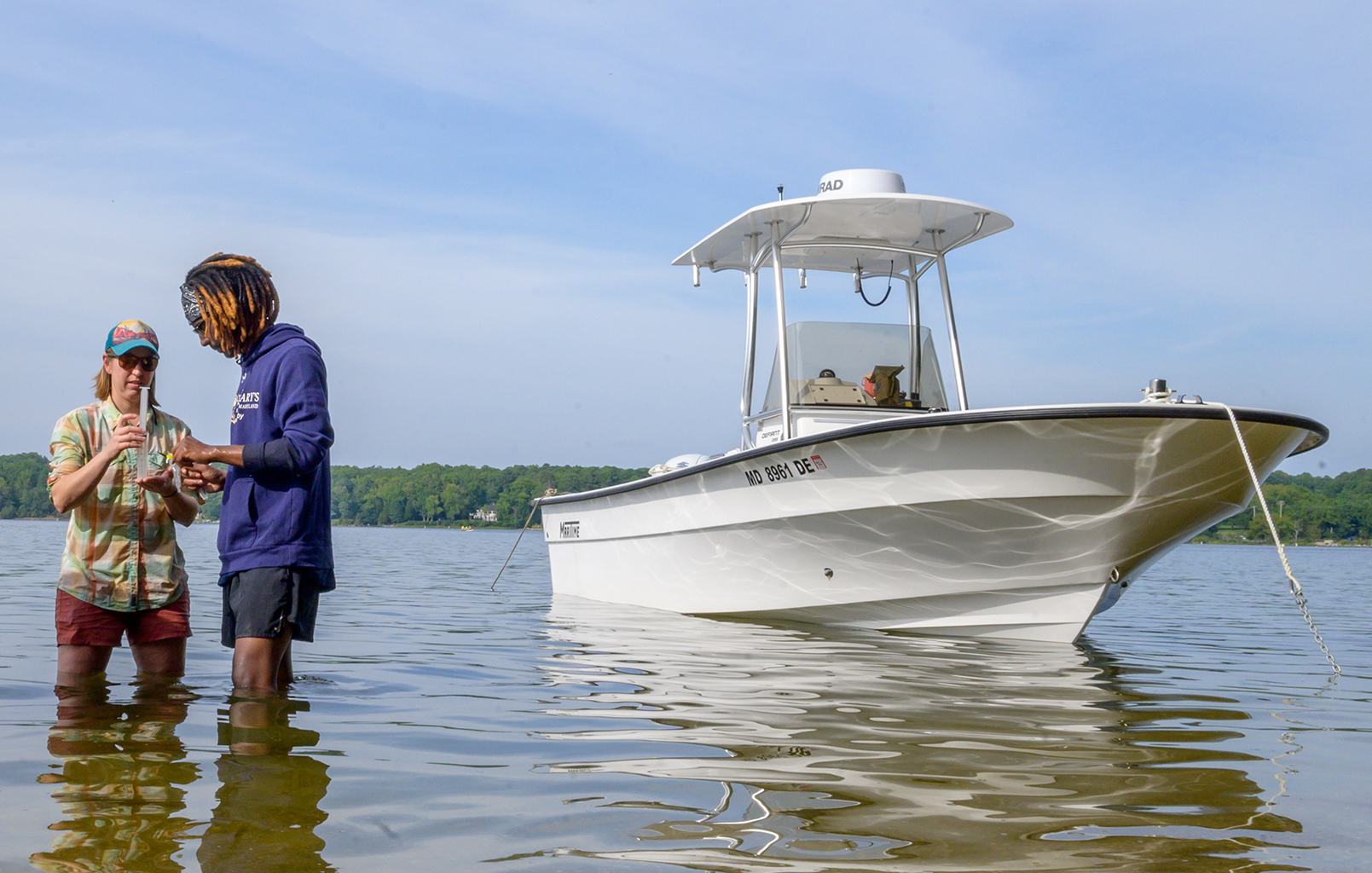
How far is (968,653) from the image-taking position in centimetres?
659

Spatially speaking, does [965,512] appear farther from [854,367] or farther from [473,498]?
[473,498]

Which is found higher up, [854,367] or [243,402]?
[854,367]

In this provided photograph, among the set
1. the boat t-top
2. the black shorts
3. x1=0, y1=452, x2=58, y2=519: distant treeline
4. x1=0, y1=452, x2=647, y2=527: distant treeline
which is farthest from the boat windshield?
x1=0, y1=452, x2=58, y2=519: distant treeline

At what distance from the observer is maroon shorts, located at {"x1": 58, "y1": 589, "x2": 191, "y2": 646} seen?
3.48m

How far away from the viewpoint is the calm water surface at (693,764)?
240 cm

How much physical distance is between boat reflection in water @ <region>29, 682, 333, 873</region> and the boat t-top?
3995 mm

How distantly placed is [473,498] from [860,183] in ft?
253

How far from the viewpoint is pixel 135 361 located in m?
3.47

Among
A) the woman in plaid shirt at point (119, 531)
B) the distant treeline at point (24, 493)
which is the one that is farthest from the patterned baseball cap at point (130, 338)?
the distant treeline at point (24, 493)

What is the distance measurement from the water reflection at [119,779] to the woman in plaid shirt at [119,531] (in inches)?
7.5

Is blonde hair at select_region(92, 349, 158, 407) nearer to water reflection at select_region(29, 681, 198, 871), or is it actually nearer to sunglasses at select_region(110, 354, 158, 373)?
sunglasses at select_region(110, 354, 158, 373)

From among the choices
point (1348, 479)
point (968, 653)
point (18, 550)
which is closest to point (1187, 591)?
point (968, 653)

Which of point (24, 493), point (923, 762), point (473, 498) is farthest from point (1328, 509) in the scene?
point (24, 493)

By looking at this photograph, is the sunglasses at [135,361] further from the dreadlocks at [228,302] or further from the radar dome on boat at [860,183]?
the radar dome on boat at [860,183]
